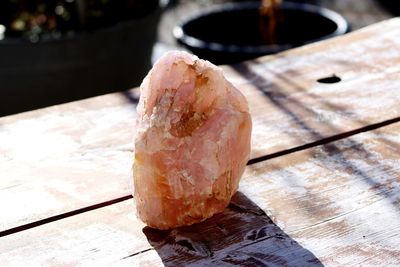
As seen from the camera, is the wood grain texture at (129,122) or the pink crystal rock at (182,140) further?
the wood grain texture at (129,122)

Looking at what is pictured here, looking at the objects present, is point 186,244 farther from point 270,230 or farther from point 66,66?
point 66,66

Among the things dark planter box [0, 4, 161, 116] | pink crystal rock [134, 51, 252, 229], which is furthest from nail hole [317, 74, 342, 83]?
dark planter box [0, 4, 161, 116]

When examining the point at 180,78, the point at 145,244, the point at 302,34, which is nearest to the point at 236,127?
the point at 180,78

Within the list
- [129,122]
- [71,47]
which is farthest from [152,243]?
[71,47]

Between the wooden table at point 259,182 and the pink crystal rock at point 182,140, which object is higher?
the pink crystal rock at point 182,140

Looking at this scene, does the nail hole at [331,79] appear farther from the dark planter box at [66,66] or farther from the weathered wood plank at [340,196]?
the dark planter box at [66,66]

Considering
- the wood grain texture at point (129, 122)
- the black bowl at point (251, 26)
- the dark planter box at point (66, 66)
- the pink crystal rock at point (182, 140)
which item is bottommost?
the dark planter box at point (66, 66)

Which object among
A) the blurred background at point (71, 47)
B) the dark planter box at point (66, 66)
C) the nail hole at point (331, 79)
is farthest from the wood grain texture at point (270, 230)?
the dark planter box at point (66, 66)
